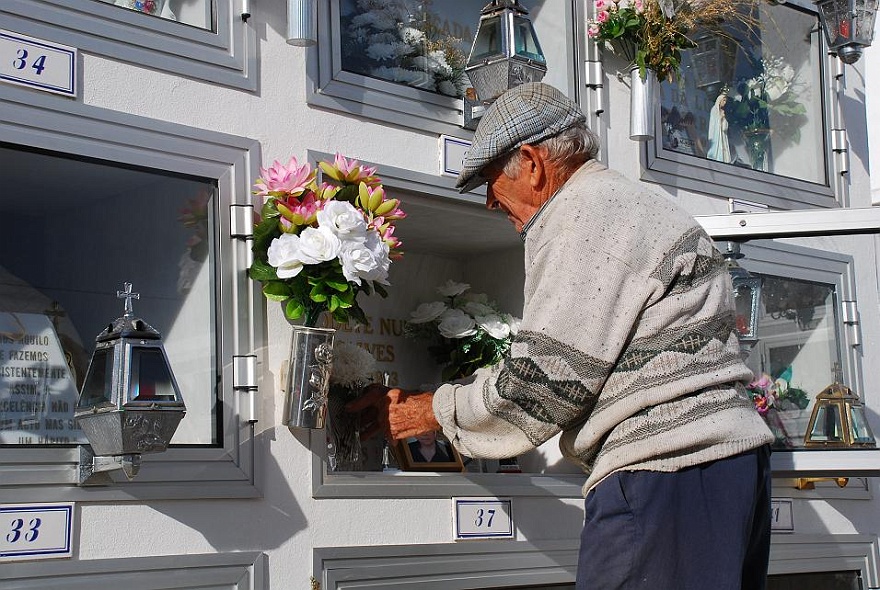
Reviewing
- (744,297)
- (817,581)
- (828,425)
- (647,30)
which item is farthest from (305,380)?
(817,581)

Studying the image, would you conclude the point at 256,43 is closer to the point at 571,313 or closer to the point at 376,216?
the point at 376,216

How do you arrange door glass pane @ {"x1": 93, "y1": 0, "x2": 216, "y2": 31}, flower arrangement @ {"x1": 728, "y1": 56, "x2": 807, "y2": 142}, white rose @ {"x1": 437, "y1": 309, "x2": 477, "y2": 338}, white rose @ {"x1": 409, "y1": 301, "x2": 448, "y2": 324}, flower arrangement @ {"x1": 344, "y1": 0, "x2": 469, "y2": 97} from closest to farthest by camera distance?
door glass pane @ {"x1": 93, "y1": 0, "x2": 216, "y2": 31}, flower arrangement @ {"x1": 344, "y1": 0, "x2": 469, "y2": 97}, white rose @ {"x1": 437, "y1": 309, "x2": 477, "y2": 338}, white rose @ {"x1": 409, "y1": 301, "x2": 448, "y2": 324}, flower arrangement @ {"x1": 728, "y1": 56, "x2": 807, "y2": 142}

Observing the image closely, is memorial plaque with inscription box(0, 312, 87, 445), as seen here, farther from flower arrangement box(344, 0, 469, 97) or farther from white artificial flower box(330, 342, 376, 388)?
flower arrangement box(344, 0, 469, 97)

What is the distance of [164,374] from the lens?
108 inches

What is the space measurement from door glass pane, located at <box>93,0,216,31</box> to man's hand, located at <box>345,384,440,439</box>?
1068 mm

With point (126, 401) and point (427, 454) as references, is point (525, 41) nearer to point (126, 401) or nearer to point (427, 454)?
point (427, 454)

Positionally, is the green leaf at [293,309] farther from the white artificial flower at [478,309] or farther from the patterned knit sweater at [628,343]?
the white artificial flower at [478,309]

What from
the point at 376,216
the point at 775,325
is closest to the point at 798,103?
the point at 775,325

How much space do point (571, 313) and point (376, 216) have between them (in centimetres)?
89

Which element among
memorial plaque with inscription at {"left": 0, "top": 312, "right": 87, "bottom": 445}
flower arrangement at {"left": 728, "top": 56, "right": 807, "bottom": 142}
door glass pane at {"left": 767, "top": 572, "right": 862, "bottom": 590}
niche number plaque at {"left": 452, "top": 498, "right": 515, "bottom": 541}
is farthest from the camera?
flower arrangement at {"left": 728, "top": 56, "right": 807, "bottom": 142}

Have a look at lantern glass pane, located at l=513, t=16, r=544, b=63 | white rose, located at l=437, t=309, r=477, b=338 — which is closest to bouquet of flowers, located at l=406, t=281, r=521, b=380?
white rose, located at l=437, t=309, r=477, b=338

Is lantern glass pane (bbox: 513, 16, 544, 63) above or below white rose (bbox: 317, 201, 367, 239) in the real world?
above

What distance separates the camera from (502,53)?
371 cm

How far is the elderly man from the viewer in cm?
243
